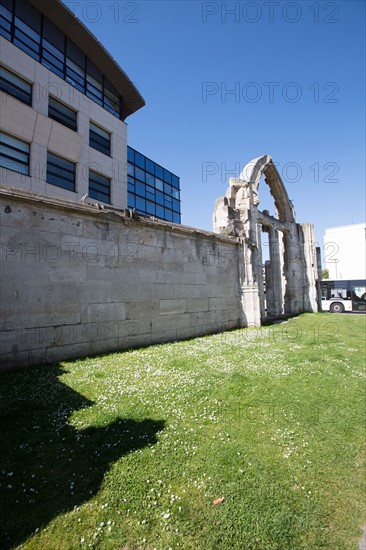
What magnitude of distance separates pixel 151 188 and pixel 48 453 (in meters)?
28.5

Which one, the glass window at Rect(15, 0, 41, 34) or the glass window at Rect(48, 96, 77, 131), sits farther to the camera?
the glass window at Rect(48, 96, 77, 131)

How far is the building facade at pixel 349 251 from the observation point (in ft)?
172

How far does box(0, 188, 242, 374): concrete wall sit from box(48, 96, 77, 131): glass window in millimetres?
12977

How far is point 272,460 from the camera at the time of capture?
312 centimetres

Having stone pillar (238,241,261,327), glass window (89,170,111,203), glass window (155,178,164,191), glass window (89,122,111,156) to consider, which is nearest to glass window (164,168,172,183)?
glass window (155,178,164,191)

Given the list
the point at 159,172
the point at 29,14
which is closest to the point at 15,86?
the point at 29,14

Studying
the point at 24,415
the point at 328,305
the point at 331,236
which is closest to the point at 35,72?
the point at 24,415

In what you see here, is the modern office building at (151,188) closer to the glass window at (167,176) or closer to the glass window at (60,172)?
the glass window at (167,176)

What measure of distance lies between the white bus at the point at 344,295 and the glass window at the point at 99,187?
2436cm

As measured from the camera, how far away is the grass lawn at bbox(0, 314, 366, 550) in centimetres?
228

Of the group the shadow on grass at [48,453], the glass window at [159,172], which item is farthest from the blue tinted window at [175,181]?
the shadow on grass at [48,453]

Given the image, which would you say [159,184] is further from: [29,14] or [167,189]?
[29,14]

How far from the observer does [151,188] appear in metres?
28.9

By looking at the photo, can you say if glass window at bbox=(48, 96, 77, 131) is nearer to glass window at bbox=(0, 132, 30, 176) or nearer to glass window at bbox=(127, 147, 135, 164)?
glass window at bbox=(0, 132, 30, 176)
